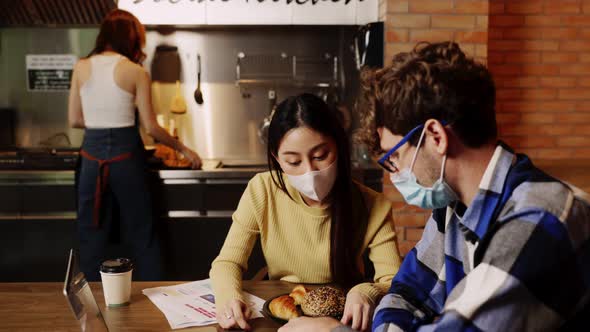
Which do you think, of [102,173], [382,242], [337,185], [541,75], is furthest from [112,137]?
[541,75]

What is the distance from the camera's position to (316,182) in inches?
69.7

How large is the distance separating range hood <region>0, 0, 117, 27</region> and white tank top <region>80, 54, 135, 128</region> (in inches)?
28.9

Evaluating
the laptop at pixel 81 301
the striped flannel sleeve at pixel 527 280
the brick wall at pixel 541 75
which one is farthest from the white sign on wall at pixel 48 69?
the striped flannel sleeve at pixel 527 280

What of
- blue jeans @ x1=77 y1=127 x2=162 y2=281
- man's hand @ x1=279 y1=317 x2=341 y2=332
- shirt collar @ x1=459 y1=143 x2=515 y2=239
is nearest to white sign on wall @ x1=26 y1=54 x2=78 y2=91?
blue jeans @ x1=77 y1=127 x2=162 y2=281

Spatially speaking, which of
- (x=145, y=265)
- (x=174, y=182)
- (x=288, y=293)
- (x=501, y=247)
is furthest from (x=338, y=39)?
(x=501, y=247)

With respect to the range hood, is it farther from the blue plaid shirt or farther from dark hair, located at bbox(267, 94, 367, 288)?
the blue plaid shirt

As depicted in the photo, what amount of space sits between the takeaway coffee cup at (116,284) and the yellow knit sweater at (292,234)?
324mm

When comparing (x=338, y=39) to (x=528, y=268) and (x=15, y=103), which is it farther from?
(x=528, y=268)

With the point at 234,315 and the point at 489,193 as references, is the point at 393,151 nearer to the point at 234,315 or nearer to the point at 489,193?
the point at 489,193

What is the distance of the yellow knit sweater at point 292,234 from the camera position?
5.91 feet

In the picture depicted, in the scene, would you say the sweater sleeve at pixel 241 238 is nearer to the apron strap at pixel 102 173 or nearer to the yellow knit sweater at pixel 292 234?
the yellow knit sweater at pixel 292 234

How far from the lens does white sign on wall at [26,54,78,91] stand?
3.90m

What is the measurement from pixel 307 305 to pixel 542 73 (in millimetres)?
2628

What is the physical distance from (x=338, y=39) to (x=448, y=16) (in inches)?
33.3
